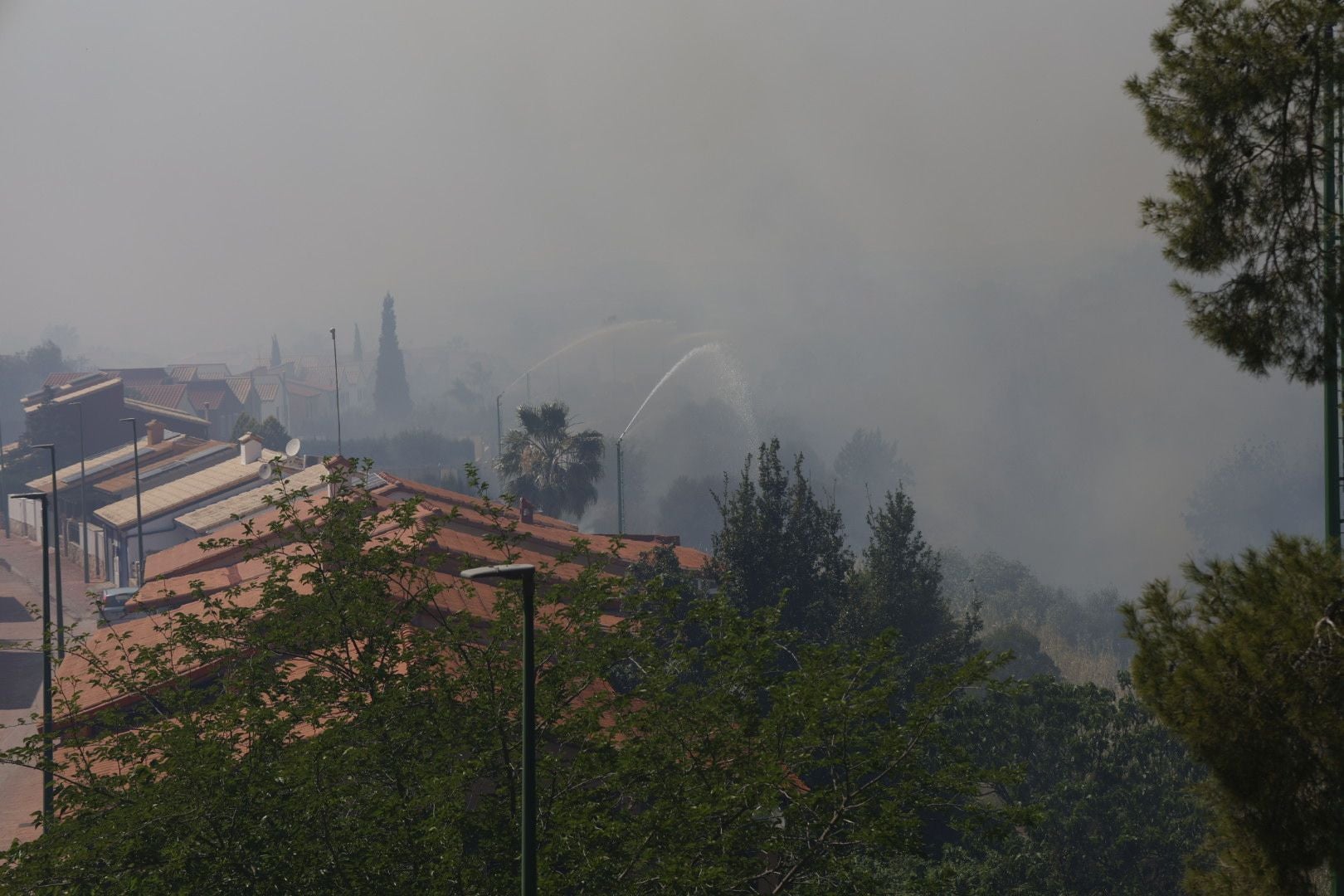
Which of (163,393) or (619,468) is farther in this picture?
(163,393)

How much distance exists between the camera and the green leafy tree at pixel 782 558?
37.2m

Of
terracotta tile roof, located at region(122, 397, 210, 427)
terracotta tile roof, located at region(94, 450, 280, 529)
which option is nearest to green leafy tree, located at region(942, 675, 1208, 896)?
terracotta tile roof, located at region(94, 450, 280, 529)

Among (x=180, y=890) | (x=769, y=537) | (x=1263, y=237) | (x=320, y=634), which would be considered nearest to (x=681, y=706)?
(x=320, y=634)

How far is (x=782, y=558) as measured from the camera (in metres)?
37.9

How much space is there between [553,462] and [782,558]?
24.7 m

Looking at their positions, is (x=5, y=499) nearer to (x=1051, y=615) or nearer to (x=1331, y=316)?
(x=1051, y=615)

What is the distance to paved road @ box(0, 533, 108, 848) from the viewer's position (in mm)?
27875

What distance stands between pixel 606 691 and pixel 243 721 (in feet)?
13.3

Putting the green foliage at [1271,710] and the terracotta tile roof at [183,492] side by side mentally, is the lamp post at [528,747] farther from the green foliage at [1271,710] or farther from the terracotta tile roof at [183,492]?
the terracotta tile roof at [183,492]

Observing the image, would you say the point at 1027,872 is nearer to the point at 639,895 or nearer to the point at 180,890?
the point at 639,895

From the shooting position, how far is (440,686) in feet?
44.2

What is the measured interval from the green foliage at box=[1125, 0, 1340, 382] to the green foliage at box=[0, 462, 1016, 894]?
5.30 metres

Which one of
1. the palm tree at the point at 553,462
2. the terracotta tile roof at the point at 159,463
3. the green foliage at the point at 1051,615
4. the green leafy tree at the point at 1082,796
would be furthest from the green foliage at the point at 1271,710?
the terracotta tile roof at the point at 159,463

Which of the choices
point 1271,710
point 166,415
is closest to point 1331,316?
point 1271,710
